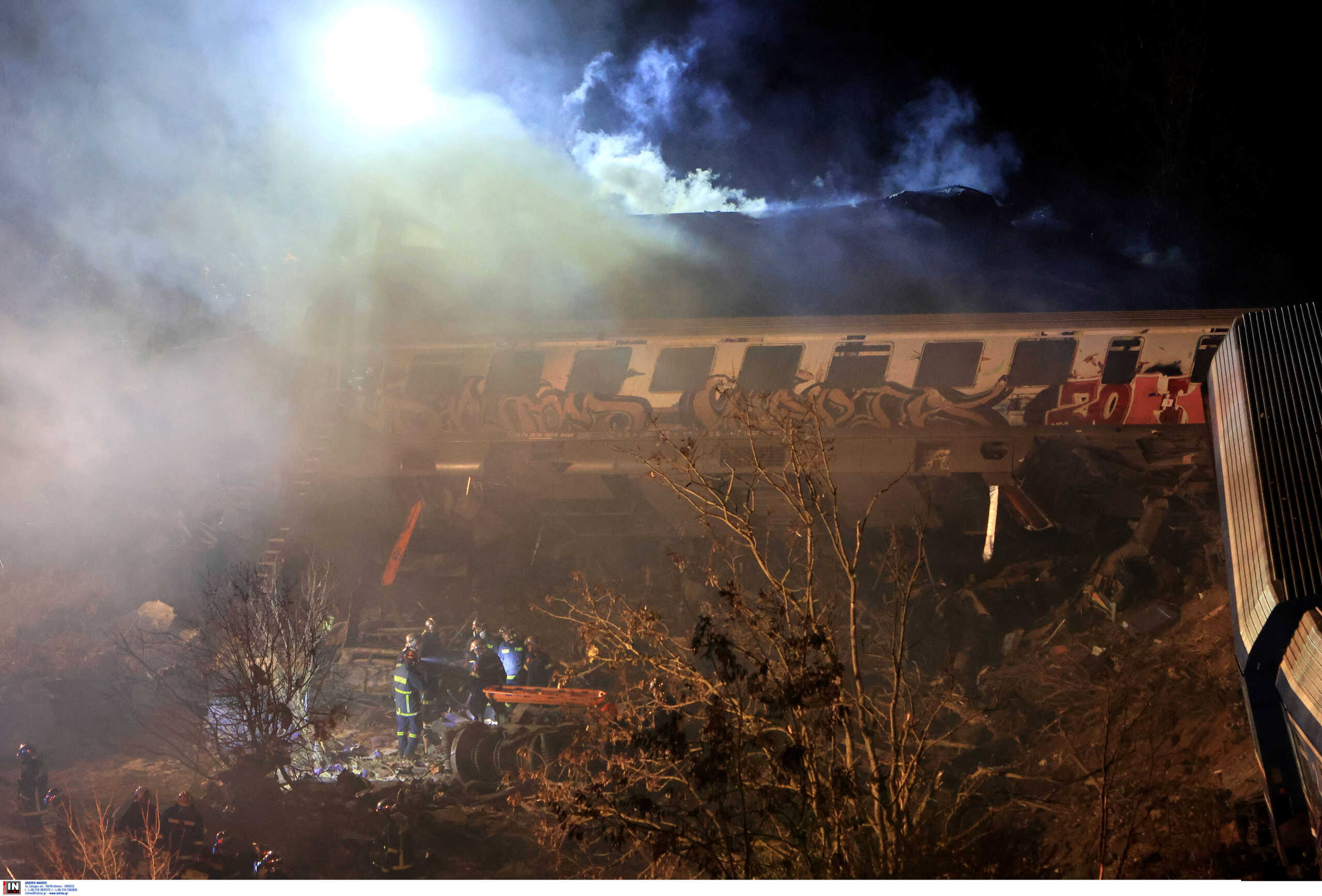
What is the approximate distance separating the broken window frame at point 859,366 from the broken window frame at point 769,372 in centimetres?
57

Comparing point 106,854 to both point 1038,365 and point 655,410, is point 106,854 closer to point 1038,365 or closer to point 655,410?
point 655,410

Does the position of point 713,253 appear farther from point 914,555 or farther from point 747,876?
point 747,876

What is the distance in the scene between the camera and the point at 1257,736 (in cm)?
698

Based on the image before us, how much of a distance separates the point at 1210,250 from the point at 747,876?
51.5 ft

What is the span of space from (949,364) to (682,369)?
181 inches

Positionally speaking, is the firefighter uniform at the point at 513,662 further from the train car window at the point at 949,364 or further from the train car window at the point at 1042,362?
the train car window at the point at 1042,362

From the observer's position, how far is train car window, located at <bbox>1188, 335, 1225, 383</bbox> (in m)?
12.8

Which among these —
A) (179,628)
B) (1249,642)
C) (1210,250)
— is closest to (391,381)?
(179,628)

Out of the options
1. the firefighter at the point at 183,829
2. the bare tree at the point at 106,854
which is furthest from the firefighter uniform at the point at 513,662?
the bare tree at the point at 106,854

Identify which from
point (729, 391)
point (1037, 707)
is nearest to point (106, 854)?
point (729, 391)

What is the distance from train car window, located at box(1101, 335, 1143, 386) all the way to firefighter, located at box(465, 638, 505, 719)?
423 inches

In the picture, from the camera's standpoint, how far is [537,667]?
437 inches

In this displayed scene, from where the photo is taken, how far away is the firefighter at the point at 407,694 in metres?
11.0

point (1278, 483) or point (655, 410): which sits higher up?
point (655, 410)
